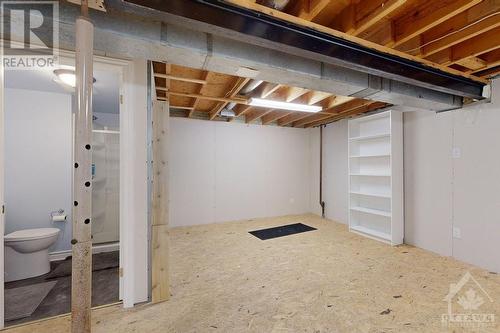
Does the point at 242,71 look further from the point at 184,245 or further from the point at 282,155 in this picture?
the point at 282,155

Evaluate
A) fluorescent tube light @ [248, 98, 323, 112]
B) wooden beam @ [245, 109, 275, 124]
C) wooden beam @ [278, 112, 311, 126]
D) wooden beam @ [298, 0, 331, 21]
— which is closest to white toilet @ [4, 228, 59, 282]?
fluorescent tube light @ [248, 98, 323, 112]

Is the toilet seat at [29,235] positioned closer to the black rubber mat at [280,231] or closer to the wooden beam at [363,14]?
the black rubber mat at [280,231]

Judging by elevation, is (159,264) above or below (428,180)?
below

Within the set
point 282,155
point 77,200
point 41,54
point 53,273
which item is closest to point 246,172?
point 282,155

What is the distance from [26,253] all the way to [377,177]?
5.34 m

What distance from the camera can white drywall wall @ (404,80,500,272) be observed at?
282 cm

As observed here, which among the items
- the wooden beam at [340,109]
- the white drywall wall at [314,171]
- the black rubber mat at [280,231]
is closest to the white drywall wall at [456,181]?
the wooden beam at [340,109]

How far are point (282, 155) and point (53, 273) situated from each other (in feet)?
15.9

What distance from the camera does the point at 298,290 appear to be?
2.37 metres

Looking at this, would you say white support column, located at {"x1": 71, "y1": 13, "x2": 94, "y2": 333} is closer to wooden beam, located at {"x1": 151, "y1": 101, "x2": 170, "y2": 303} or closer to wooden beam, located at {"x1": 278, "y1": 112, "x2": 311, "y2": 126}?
wooden beam, located at {"x1": 151, "y1": 101, "x2": 170, "y2": 303}

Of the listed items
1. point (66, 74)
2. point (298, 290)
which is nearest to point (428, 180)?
point (298, 290)

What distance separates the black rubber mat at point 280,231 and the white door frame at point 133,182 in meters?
2.41

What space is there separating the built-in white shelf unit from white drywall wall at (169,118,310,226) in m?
1.72

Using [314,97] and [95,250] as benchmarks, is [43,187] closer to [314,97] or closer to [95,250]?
[95,250]
